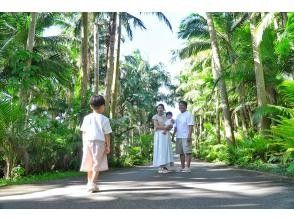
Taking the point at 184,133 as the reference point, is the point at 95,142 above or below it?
below

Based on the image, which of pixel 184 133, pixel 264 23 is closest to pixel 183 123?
pixel 184 133

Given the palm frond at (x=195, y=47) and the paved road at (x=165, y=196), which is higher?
the palm frond at (x=195, y=47)

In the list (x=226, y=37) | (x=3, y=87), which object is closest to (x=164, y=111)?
(x=3, y=87)

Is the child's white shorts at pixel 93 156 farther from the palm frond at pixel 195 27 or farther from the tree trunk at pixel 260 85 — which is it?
the palm frond at pixel 195 27

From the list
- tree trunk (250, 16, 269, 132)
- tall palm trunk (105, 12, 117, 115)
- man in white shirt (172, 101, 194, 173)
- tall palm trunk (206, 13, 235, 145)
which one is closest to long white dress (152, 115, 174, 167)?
man in white shirt (172, 101, 194, 173)

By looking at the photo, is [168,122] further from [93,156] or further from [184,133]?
[93,156]

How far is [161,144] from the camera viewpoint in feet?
39.7

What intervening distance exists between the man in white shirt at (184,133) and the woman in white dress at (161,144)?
10.6 inches

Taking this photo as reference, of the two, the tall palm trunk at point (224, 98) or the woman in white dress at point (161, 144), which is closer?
the woman in white dress at point (161, 144)

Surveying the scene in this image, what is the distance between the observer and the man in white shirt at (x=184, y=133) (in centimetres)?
1207

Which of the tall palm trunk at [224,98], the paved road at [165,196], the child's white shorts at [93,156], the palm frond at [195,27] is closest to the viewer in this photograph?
the paved road at [165,196]

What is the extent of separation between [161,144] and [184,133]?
669 mm

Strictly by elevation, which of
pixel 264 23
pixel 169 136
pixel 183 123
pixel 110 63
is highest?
pixel 110 63

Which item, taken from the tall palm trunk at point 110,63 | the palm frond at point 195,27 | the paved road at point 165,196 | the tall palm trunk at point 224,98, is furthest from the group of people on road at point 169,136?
the palm frond at point 195,27
